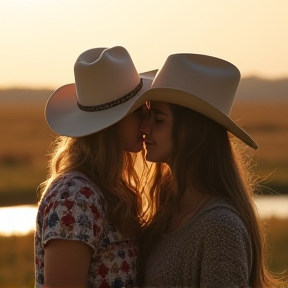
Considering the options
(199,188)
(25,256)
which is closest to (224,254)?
(199,188)

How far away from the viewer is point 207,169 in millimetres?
5117

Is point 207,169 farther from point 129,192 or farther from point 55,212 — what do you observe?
point 55,212

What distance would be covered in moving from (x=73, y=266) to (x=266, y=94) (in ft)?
168

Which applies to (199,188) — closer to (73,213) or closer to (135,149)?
(135,149)

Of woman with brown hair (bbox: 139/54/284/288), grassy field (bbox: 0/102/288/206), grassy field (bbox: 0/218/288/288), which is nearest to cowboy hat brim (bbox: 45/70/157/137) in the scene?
woman with brown hair (bbox: 139/54/284/288)

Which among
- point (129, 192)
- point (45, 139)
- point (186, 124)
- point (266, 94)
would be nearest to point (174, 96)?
point (186, 124)

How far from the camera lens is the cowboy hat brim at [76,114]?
199 inches

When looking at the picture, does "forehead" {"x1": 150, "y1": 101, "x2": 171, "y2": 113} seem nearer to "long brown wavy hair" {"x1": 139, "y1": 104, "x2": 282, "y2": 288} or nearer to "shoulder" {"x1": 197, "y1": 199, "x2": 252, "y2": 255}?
"long brown wavy hair" {"x1": 139, "y1": 104, "x2": 282, "y2": 288}

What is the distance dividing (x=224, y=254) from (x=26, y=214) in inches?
534

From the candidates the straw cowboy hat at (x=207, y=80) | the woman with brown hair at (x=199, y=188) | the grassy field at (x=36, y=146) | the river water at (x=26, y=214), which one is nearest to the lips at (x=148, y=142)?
the woman with brown hair at (x=199, y=188)

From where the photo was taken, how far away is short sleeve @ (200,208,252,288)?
4.77 m

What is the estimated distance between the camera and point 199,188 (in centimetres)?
509

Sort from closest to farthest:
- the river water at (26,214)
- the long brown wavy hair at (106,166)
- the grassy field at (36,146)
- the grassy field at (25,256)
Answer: the long brown wavy hair at (106,166)
the grassy field at (25,256)
the river water at (26,214)
the grassy field at (36,146)

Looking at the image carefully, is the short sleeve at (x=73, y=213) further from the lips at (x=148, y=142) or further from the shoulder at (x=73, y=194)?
the lips at (x=148, y=142)
